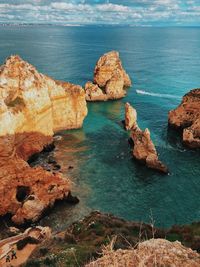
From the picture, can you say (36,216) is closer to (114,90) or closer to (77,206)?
(77,206)

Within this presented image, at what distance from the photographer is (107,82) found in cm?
9788

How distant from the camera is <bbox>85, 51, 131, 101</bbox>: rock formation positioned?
9330 centimetres

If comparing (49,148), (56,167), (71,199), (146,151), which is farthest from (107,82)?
(71,199)

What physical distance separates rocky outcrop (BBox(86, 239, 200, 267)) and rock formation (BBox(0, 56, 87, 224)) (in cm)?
2710

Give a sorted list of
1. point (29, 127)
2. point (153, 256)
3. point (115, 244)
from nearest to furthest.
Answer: point (153, 256) < point (115, 244) < point (29, 127)

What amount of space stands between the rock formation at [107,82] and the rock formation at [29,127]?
21965 millimetres

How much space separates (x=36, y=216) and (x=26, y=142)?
17411 mm

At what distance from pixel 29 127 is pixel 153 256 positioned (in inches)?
1736

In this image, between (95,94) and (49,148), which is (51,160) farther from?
(95,94)

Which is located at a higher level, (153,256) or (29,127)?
(153,256)

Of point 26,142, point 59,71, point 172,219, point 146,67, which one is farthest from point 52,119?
point 146,67

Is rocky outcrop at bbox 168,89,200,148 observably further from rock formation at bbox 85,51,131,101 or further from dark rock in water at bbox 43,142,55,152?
rock formation at bbox 85,51,131,101

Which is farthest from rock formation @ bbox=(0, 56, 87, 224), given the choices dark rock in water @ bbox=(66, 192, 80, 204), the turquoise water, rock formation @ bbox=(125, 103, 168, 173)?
rock formation @ bbox=(125, 103, 168, 173)

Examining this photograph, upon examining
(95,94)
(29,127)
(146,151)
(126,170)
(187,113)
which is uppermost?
(29,127)
